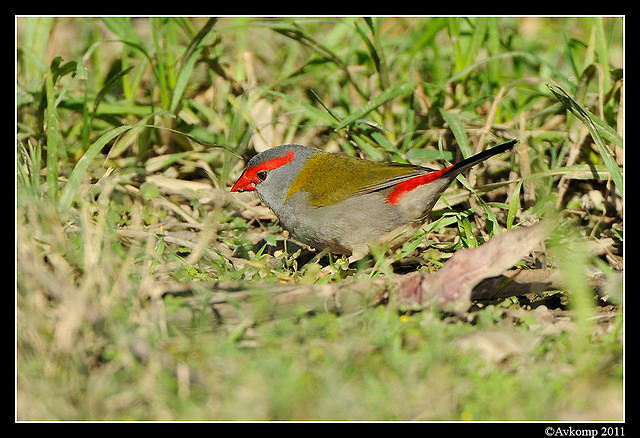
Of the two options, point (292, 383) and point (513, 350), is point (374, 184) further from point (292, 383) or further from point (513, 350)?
point (292, 383)

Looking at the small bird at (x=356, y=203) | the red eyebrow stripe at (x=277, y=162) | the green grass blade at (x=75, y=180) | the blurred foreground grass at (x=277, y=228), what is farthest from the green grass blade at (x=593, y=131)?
the green grass blade at (x=75, y=180)

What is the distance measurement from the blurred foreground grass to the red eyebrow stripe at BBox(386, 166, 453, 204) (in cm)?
28

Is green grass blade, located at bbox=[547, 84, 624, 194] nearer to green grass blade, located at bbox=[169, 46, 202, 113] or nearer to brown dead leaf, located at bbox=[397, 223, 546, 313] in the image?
brown dead leaf, located at bbox=[397, 223, 546, 313]

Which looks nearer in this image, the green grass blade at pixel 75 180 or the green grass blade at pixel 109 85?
the green grass blade at pixel 75 180

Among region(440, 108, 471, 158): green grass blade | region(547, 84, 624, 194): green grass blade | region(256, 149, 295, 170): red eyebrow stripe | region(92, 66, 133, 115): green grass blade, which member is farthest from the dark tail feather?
region(92, 66, 133, 115): green grass blade

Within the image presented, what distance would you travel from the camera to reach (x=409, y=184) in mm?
3600

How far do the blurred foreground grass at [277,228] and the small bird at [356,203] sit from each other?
14 centimetres

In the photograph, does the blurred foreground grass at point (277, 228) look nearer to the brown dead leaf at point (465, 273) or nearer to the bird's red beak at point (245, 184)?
the brown dead leaf at point (465, 273)

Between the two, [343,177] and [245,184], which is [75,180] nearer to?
[245,184]

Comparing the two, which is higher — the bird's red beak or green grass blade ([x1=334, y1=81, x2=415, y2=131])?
green grass blade ([x1=334, y1=81, x2=415, y2=131])

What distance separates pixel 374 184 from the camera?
12.1ft

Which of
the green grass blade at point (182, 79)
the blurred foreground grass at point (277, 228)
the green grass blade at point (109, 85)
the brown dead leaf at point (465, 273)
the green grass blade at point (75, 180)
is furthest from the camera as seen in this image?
the green grass blade at point (182, 79)

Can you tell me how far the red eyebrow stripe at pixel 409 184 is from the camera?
11.6 ft

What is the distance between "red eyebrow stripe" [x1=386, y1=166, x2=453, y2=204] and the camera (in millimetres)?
3525
